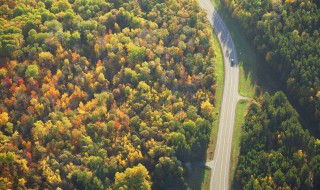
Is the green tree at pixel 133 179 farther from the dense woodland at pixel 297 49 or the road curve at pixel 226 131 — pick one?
the dense woodland at pixel 297 49

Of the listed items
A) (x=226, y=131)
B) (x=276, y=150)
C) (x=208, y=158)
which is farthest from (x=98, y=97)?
(x=276, y=150)

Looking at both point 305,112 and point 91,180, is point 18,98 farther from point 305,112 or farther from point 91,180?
point 305,112

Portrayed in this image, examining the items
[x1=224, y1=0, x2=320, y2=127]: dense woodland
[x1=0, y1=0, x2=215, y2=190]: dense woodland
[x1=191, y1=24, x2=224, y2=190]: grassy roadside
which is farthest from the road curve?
[x1=224, y1=0, x2=320, y2=127]: dense woodland

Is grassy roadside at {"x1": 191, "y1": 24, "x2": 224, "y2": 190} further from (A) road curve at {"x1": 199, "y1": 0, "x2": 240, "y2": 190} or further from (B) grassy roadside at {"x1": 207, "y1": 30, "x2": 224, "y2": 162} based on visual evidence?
(A) road curve at {"x1": 199, "y1": 0, "x2": 240, "y2": 190}

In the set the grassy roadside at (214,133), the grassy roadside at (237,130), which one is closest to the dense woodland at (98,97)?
the grassy roadside at (214,133)

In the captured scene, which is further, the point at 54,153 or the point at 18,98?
the point at 18,98

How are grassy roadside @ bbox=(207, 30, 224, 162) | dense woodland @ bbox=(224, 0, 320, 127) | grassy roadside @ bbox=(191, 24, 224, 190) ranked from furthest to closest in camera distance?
dense woodland @ bbox=(224, 0, 320, 127), grassy roadside @ bbox=(207, 30, 224, 162), grassy roadside @ bbox=(191, 24, 224, 190)

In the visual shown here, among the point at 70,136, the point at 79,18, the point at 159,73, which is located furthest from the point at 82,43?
the point at 70,136
